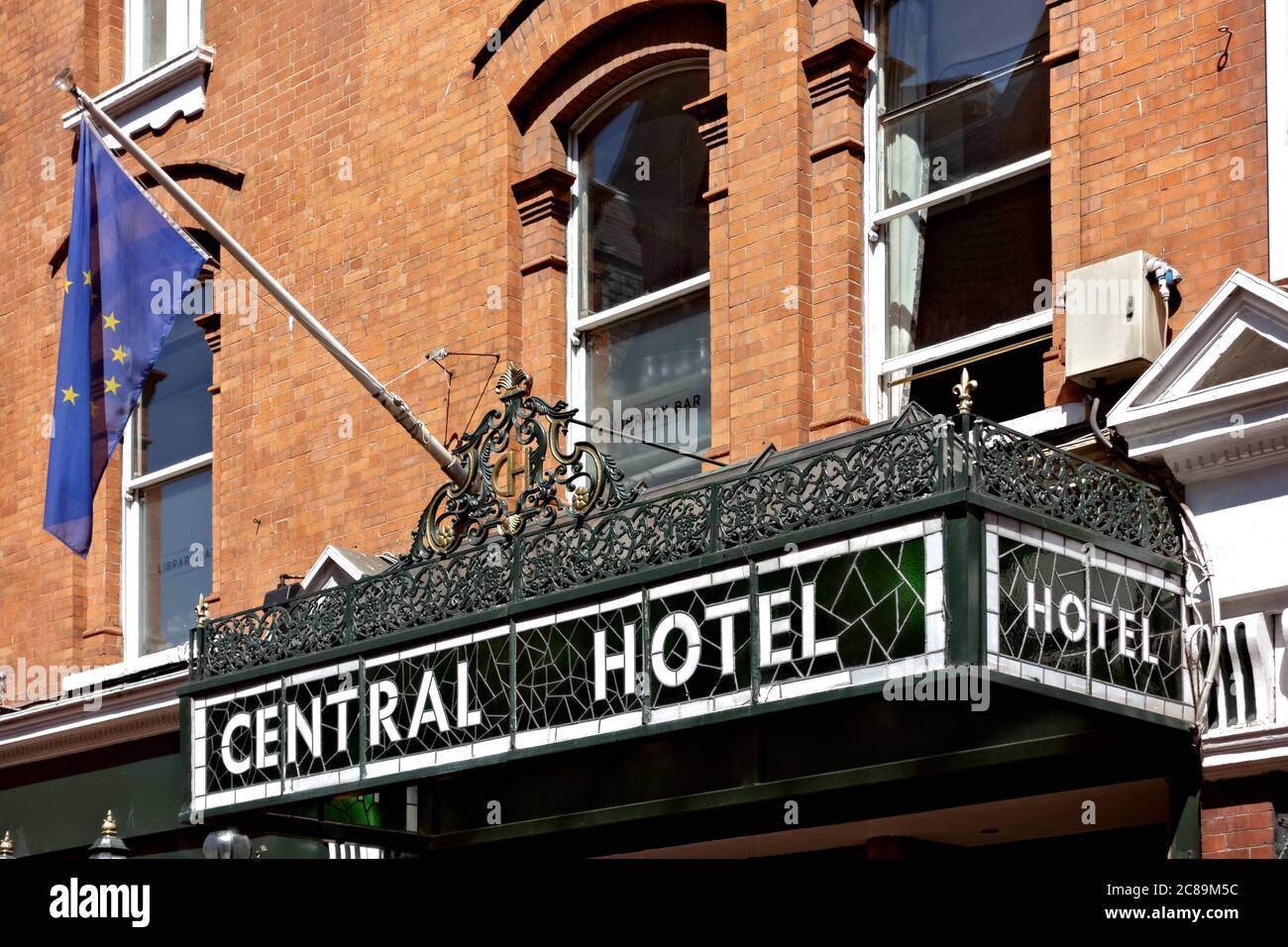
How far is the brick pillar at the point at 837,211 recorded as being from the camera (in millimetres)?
11859

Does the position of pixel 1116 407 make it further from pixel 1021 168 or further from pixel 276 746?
pixel 276 746

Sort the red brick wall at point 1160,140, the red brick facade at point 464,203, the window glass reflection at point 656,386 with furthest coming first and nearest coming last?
the window glass reflection at point 656,386 → the red brick facade at point 464,203 → the red brick wall at point 1160,140

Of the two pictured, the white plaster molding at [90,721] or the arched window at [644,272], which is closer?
the arched window at [644,272]

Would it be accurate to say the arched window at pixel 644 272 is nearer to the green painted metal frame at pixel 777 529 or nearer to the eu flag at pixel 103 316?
the green painted metal frame at pixel 777 529

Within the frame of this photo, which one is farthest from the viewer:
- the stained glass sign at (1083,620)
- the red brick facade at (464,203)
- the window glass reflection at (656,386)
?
the window glass reflection at (656,386)

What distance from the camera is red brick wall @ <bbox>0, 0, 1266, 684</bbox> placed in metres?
10.6

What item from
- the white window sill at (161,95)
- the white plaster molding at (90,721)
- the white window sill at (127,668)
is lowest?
the white plaster molding at (90,721)

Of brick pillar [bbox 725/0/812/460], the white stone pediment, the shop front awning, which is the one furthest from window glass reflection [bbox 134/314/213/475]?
the white stone pediment

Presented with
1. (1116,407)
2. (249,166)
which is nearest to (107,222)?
(249,166)

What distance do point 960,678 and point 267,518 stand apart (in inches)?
295

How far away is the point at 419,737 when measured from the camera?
10805 millimetres

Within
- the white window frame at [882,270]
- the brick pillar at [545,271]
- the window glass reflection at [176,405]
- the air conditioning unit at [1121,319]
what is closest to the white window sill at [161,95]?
the window glass reflection at [176,405]

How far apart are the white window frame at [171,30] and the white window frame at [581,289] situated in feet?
13.2

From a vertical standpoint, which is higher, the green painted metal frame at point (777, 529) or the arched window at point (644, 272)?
the arched window at point (644, 272)
